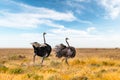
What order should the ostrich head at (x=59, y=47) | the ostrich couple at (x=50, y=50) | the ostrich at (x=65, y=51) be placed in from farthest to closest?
the ostrich head at (x=59, y=47) → the ostrich at (x=65, y=51) → the ostrich couple at (x=50, y=50)

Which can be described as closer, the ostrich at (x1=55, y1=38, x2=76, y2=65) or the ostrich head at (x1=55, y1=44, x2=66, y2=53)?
the ostrich at (x1=55, y1=38, x2=76, y2=65)

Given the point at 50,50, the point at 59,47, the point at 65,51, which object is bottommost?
the point at 65,51

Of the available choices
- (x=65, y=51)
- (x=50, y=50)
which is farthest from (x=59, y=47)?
(x=50, y=50)

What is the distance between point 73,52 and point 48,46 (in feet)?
7.75

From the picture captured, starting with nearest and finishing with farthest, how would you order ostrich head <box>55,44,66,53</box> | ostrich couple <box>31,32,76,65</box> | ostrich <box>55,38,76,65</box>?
1. ostrich couple <box>31,32,76,65</box>
2. ostrich <box>55,38,76,65</box>
3. ostrich head <box>55,44,66,53</box>

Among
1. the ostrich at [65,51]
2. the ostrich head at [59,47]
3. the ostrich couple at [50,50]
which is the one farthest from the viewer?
the ostrich head at [59,47]

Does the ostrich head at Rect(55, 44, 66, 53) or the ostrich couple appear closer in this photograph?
the ostrich couple

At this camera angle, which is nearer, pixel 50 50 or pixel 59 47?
pixel 50 50

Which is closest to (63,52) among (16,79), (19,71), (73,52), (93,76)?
(73,52)

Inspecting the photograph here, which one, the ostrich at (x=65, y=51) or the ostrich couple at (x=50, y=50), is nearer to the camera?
the ostrich couple at (x=50, y=50)

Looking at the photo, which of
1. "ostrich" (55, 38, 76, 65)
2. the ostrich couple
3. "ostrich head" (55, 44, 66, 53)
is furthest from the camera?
"ostrich head" (55, 44, 66, 53)

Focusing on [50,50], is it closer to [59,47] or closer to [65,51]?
[65,51]

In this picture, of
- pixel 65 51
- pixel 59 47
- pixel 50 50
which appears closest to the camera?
pixel 50 50

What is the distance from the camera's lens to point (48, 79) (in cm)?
1239
